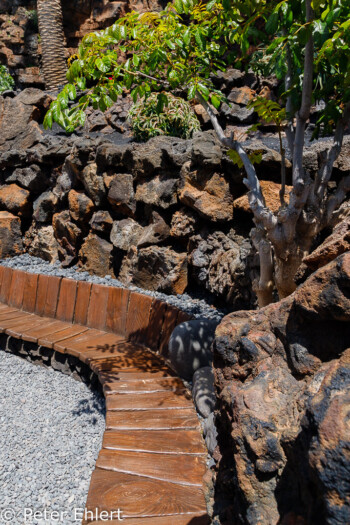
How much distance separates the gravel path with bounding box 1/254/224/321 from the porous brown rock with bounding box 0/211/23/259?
14cm

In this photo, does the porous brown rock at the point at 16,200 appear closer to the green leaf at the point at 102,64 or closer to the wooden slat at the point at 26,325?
the wooden slat at the point at 26,325

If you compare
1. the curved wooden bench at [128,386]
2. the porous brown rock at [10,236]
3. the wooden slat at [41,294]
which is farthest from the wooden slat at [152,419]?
the porous brown rock at [10,236]

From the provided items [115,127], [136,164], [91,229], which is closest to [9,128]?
[115,127]

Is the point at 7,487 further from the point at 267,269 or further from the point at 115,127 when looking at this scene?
the point at 115,127

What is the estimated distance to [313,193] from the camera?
2.83 m

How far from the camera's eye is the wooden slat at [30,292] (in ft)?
17.8

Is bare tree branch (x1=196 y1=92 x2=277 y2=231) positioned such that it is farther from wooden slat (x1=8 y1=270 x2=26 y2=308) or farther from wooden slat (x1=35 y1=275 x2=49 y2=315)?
wooden slat (x1=8 y1=270 x2=26 y2=308)

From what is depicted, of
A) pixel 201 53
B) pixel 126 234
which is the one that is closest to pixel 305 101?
pixel 201 53

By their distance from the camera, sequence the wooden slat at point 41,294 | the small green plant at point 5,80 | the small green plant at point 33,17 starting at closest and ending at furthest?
1. the wooden slat at point 41,294
2. the small green plant at point 5,80
3. the small green plant at point 33,17

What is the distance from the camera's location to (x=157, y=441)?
2.62 metres

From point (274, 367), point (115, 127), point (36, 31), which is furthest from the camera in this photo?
point (36, 31)

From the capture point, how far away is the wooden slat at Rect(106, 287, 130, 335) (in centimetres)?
445

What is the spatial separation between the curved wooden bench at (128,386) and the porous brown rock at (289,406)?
913mm

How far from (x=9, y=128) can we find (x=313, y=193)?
6.99m
